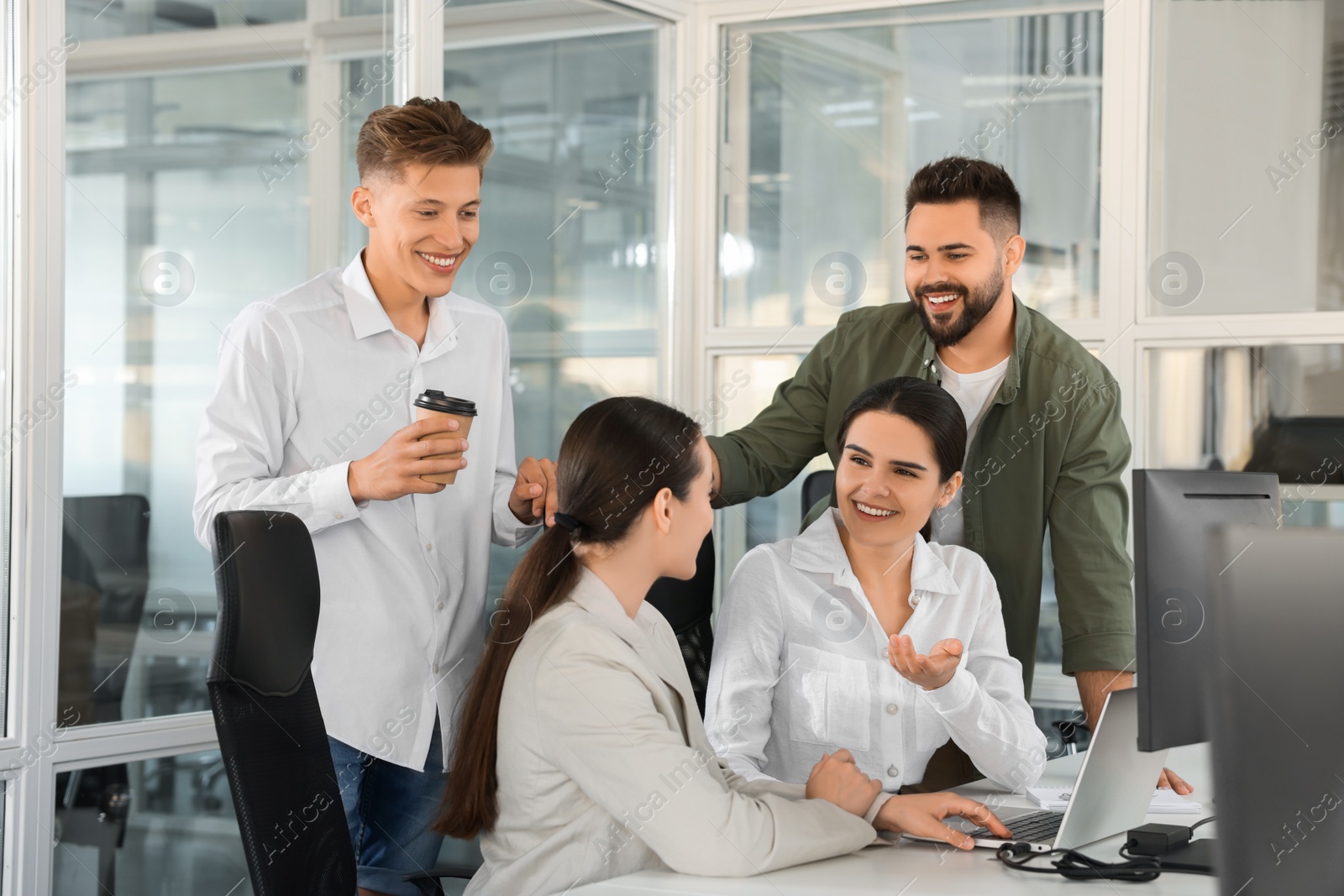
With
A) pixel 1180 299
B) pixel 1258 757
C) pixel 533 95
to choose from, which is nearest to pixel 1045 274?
pixel 1180 299

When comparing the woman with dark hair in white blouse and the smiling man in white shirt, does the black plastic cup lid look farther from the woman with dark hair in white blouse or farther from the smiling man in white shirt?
the woman with dark hair in white blouse

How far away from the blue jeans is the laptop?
829 mm

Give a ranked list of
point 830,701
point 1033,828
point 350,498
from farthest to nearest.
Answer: point 830,701 < point 350,498 < point 1033,828

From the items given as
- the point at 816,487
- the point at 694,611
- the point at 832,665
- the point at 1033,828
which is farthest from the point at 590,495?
the point at 816,487

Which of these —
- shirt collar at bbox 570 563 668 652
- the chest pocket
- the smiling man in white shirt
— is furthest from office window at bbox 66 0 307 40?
the chest pocket

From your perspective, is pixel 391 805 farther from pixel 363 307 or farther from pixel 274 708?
pixel 363 307

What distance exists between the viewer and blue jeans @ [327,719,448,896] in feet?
6.70

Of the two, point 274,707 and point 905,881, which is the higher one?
point 274,707

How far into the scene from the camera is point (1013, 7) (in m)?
3.24

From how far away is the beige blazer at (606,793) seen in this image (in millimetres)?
1470

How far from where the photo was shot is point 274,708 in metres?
1.57

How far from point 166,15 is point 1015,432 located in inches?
73.7

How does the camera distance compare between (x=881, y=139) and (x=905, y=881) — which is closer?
(x=905, y=881)

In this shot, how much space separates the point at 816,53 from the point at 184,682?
2247 millimetres
